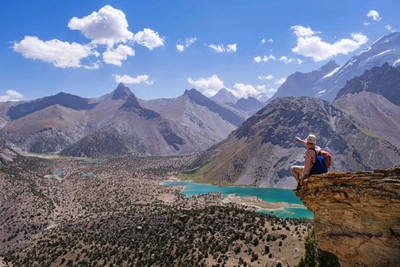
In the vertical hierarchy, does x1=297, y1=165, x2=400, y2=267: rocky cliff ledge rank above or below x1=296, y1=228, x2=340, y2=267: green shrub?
above

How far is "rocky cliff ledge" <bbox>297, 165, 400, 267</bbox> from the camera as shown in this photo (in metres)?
14.6

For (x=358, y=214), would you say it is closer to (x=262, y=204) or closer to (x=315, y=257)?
(x=315, y=257)

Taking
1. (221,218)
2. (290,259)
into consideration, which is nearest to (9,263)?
(221,218)

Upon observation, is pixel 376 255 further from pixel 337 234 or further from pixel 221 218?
pixel 221 218

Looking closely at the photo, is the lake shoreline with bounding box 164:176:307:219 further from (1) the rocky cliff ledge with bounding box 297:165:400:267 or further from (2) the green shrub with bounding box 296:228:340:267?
(1) the rocky cliff ledge with bounding box 297:165:400:267

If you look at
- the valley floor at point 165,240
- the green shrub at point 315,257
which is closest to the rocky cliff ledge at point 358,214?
the green shrub at point 315,257

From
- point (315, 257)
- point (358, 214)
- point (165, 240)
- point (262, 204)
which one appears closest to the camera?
point (358, 214)

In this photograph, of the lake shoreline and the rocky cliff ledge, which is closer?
the rocky cliff ledge

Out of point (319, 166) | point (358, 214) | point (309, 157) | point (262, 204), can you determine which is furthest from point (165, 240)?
point (262, 204)

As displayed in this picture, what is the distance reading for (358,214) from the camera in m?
15.9

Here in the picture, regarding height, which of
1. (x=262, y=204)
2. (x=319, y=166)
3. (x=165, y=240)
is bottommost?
(x=262, y=204)

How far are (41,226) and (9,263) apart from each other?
120ft

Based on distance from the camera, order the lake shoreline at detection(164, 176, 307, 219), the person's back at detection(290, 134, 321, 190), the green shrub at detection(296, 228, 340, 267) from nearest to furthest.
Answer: the person's back at detection(290, 134, 321, 190), the green shrub at detection(296, 228, 340, 267), the lake shoreline at detection(164, 176, 307, 219)

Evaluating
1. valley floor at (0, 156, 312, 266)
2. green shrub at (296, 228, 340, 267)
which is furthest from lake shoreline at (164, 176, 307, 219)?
green shrub at (296, 228, 340, 267)
